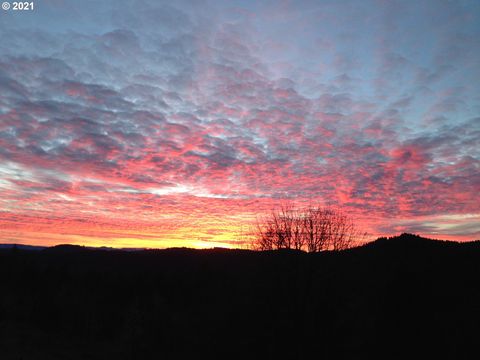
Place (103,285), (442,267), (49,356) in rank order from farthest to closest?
(103,285)
(442,267)
(49,356)

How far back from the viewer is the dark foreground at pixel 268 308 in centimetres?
2427

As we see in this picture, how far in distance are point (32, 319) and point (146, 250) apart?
251 feet

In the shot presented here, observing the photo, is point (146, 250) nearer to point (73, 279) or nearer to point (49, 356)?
point (73, 279)

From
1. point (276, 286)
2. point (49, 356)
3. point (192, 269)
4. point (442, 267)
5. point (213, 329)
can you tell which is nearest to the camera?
point (276, 286)

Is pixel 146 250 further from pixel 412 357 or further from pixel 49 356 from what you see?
pixel 412 357

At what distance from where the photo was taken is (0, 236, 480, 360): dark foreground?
24266 mm

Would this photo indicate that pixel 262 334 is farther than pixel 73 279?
No

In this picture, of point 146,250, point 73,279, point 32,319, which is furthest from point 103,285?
point 146,250

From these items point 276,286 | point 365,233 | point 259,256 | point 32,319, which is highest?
point 365,233

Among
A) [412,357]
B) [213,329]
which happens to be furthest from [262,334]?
[213,329]

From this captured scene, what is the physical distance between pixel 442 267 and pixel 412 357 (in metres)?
38.9

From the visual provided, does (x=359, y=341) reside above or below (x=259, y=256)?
below

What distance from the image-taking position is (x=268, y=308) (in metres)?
26.0

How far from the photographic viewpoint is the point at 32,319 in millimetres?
83062
